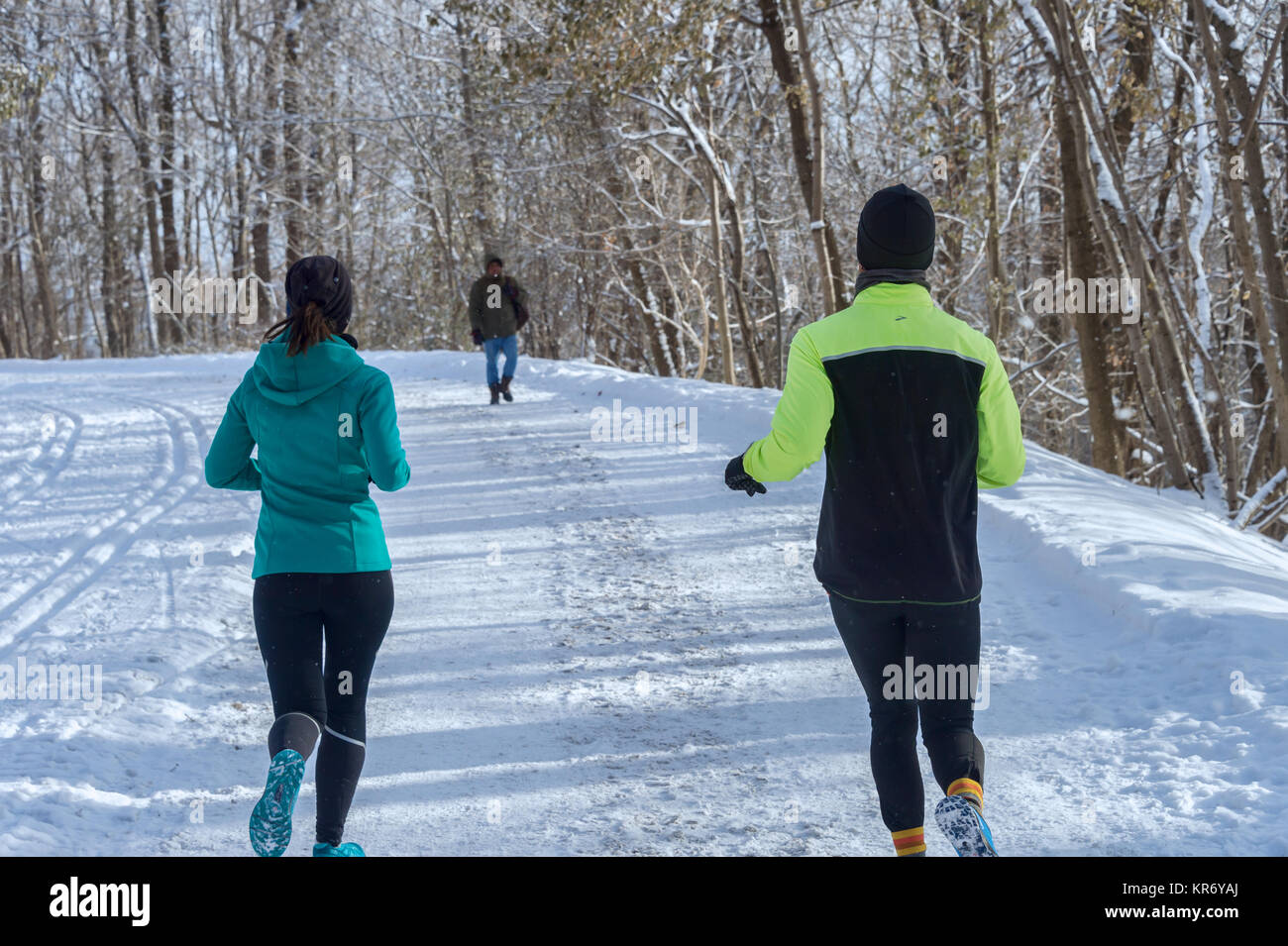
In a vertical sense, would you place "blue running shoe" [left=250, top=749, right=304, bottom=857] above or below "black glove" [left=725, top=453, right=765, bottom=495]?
below

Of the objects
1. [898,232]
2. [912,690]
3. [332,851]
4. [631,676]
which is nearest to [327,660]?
[332,851]

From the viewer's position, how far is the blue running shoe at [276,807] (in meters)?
3.07

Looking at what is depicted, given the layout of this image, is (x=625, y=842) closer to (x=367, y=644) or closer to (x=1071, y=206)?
(x=367, y=644)

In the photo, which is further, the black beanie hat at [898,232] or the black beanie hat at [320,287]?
the black beanie hat at [320,287]

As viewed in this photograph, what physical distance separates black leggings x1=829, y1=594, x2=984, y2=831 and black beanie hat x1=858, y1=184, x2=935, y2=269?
929mm

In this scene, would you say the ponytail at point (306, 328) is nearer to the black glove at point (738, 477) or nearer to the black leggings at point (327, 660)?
the black leggings at point (327, 660)

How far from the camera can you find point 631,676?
17.9 ft

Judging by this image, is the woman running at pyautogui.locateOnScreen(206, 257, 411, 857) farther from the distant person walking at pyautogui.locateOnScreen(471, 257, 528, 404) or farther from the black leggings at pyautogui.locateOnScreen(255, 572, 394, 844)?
the distant person walking at pyautogui.locateOnScreen(471, 257, 528, 404)

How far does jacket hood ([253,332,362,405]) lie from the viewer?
3.31 metres

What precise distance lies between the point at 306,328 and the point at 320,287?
13 cm

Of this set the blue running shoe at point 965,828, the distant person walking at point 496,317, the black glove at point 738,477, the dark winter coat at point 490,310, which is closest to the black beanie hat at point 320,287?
the black glove at point 738,477

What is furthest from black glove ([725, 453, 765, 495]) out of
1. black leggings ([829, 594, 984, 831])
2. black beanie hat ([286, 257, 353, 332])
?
black beanie hat ([286, 257, 353, 332])

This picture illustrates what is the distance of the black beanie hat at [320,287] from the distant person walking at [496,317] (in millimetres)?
10874

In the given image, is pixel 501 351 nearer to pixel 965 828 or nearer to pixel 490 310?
pixel 490 310
